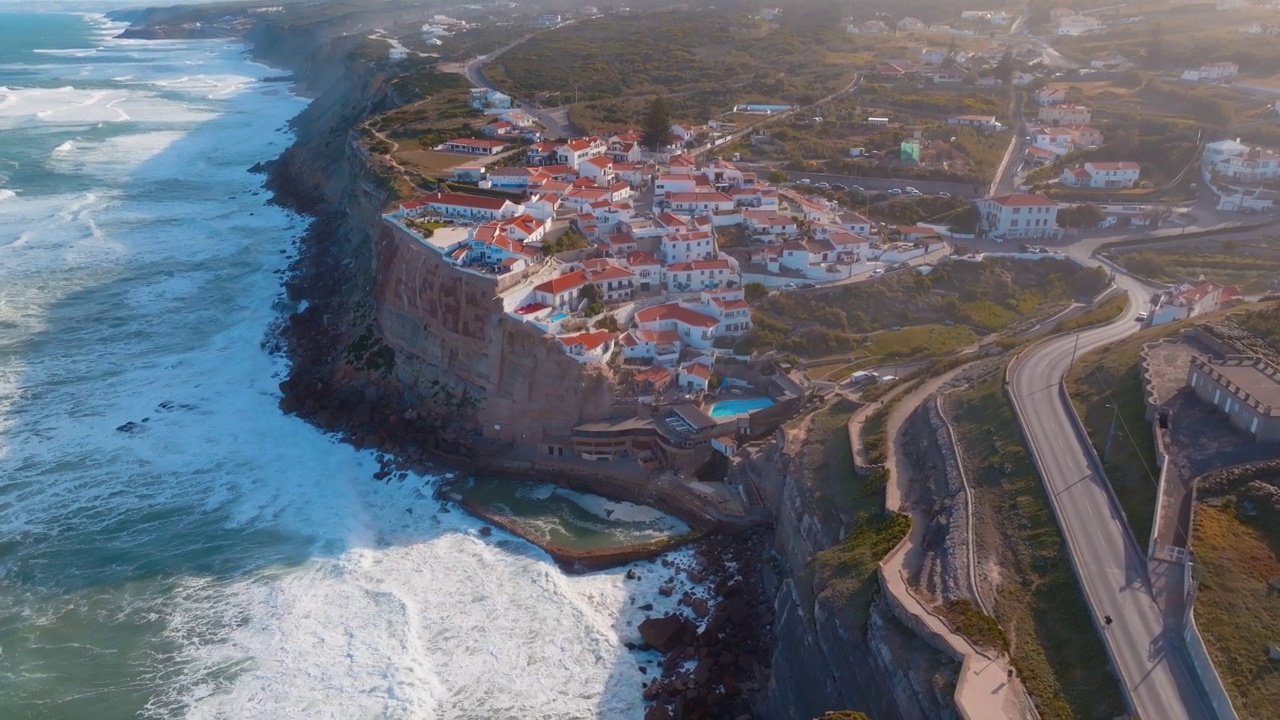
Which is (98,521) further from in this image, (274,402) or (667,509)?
(667,509)

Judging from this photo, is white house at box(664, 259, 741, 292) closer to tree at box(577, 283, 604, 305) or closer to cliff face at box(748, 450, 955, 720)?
tree at box(577, 283, 604, 305)

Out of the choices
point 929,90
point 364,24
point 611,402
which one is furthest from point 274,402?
point 364,24

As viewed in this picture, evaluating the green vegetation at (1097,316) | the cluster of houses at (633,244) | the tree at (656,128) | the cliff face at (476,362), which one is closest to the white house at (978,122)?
the cluster of houses at (633,244)

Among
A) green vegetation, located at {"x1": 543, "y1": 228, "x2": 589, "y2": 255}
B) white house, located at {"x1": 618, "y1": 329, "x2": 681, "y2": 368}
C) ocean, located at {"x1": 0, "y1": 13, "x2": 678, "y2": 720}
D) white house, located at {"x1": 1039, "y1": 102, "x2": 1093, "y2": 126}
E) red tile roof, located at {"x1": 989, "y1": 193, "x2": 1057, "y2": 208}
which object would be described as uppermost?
white house, located at {"x1": 1039, "y1": 102, "x2": 1093, "y2": 126}

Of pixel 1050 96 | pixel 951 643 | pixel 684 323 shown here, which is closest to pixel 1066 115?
pixel 1050 96

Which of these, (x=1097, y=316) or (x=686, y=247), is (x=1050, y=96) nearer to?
(x=1097, y=316)

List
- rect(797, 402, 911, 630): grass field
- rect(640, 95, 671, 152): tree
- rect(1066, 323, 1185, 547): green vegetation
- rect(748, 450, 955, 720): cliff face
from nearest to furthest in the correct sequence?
rect(748, 450, 955, 720): cliff face → rect(797, 402, 911, 630): grass field → rect(1066, 323, 1185, 547): green vegetation → rect(640, 95, 671, 152): tree

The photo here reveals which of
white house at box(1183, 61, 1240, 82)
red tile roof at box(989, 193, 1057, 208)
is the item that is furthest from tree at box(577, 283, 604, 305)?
white house at box(1183, 61, 1240, 82)
